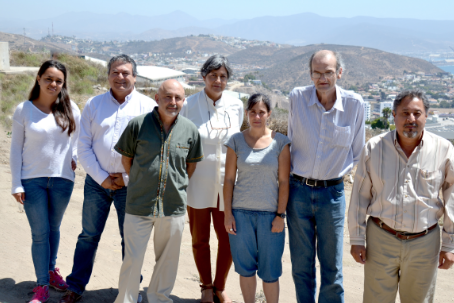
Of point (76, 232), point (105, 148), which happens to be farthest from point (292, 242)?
point (76, 232)

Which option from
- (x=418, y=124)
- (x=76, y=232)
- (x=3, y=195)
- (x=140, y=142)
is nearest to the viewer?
(x=418, y=124)

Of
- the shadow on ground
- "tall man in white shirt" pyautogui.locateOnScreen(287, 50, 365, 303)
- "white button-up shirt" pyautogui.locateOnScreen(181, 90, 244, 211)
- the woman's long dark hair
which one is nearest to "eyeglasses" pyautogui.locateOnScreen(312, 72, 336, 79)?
"tall man in white shirt" pyautogui.locateOnScreen(287, 50, 365, 303)

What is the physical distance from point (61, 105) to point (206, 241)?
185cm

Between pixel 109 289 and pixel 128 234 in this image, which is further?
pixel 109 289

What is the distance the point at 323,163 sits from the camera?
3.08 metres

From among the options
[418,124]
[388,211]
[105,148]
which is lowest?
[388,211]

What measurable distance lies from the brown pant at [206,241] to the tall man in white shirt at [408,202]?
1.35 metres

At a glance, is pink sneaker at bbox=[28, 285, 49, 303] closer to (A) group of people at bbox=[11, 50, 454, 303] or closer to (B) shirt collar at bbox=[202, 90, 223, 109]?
(A) group of people at bbox=[11, 50, 454, 303]

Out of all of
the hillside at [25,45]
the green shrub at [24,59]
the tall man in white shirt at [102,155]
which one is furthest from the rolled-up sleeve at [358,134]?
the hillside at [25,45]

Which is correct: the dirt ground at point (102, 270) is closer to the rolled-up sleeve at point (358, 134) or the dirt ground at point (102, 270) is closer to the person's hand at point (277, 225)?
the person's hand at point (277, 225)

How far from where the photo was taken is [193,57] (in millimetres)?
104750

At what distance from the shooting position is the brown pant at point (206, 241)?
3627 mm

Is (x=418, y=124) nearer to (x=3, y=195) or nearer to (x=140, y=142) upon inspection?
(x=140, y=142)

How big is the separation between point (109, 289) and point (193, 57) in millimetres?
104681
